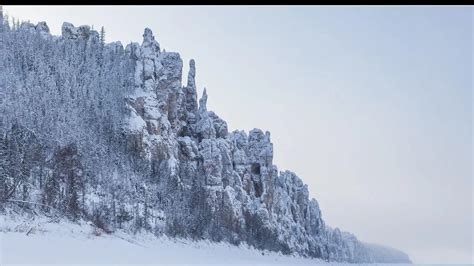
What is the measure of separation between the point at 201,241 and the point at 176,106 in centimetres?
4374

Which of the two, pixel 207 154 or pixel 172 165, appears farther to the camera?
pixel 207 154

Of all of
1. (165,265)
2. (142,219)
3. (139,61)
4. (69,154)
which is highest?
(139,61)

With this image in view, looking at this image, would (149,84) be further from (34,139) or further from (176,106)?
(34,139)

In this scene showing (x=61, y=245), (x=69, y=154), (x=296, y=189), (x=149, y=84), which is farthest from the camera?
(x=296, y=189)

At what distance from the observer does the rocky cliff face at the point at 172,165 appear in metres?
67.1

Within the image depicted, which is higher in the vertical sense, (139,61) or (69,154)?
(139,61)

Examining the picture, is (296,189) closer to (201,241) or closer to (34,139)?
(201,241)

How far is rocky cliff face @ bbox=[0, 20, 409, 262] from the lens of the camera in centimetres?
6712

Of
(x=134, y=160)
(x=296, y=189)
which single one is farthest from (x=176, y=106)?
(x=296, y=189)

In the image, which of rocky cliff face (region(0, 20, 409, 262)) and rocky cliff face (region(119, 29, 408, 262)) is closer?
rocky cliff face (region(0, 20, 409, 262))

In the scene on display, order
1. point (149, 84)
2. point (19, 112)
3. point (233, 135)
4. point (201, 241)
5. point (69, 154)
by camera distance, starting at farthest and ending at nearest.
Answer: point (233, 135) → point (149, 84) → point (201, 241) → point (19, 112) → point (69, 154)

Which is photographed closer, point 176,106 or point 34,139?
point 34,139

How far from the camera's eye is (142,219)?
62312mm

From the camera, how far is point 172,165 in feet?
309
